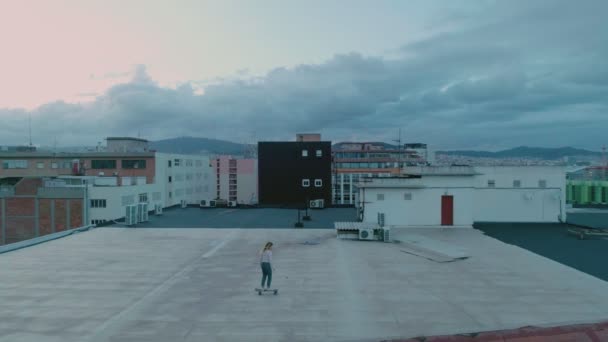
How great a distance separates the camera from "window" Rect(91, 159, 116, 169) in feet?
173

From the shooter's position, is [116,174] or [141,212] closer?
[141,212]

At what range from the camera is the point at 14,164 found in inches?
2160

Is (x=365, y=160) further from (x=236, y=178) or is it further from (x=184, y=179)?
(x=184, y=179)

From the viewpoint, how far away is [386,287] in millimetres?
13312

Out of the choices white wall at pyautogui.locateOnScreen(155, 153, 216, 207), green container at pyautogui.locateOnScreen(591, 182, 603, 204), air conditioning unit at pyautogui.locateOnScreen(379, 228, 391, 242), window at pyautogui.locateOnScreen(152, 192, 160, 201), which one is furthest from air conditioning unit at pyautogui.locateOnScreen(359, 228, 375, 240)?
white wall at pyautogui.locateOnScreen(155, 153, 216, 207)

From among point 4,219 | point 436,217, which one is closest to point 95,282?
point 436,217

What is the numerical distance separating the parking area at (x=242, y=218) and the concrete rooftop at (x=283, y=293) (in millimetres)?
6768

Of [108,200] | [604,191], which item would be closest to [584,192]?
[604,191]

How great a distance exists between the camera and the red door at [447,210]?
25.8 m

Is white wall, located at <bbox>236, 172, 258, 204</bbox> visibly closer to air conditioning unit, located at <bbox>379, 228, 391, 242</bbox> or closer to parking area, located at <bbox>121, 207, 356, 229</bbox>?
parking area, located at <bbox>121, 207, 356, 229</bbox>

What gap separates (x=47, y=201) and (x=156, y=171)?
55.0ft

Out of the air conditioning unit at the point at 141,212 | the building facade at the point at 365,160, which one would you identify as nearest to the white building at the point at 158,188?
the air conditioning unit at the point at 141,212

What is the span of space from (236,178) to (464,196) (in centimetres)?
9171

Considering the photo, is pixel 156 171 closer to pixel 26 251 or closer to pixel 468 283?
pixel 26 251
